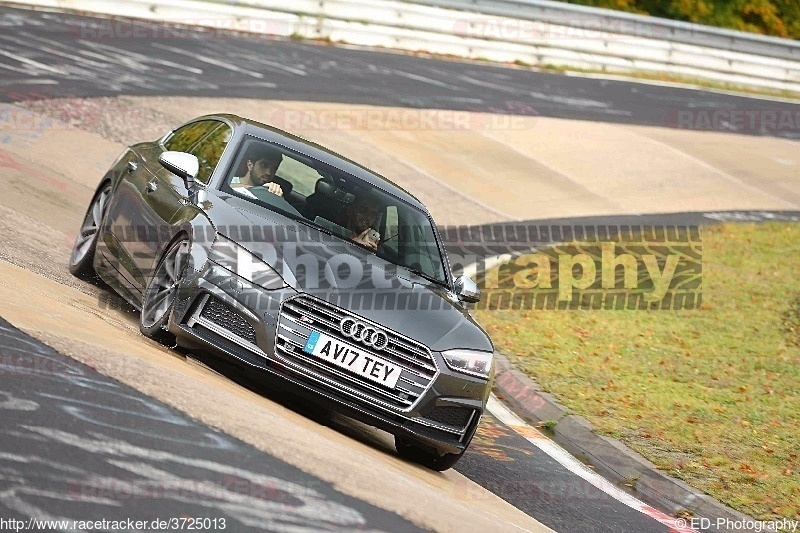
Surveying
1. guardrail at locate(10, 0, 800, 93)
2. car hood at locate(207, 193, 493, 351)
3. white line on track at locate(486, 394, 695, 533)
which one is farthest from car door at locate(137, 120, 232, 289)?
guardrail at locate(10, 0, 800, 93)

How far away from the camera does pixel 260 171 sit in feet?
28.5

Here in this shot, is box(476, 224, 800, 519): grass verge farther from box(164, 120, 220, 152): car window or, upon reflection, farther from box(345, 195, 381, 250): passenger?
box(164, 120, 220, 152): car window

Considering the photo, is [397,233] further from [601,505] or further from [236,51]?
[236,51]

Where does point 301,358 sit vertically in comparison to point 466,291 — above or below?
below

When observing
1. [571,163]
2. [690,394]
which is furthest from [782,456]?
[571,163]

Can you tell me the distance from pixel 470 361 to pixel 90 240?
3.81 metres

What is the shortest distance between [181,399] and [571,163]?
16.4m

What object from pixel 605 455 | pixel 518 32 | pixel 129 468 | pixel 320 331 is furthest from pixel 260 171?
pixel 518 32

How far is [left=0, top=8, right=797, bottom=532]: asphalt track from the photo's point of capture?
17.8ft

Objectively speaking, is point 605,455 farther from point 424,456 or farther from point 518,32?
point 518,32

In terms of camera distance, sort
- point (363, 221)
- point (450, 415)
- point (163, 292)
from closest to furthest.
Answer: point (450, 415)
point (163, 292)
point (363, 221)

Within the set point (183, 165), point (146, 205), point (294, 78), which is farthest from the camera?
point (294, 78)

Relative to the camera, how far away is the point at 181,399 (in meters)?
6.54

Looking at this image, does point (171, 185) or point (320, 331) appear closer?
point (320, 331)
